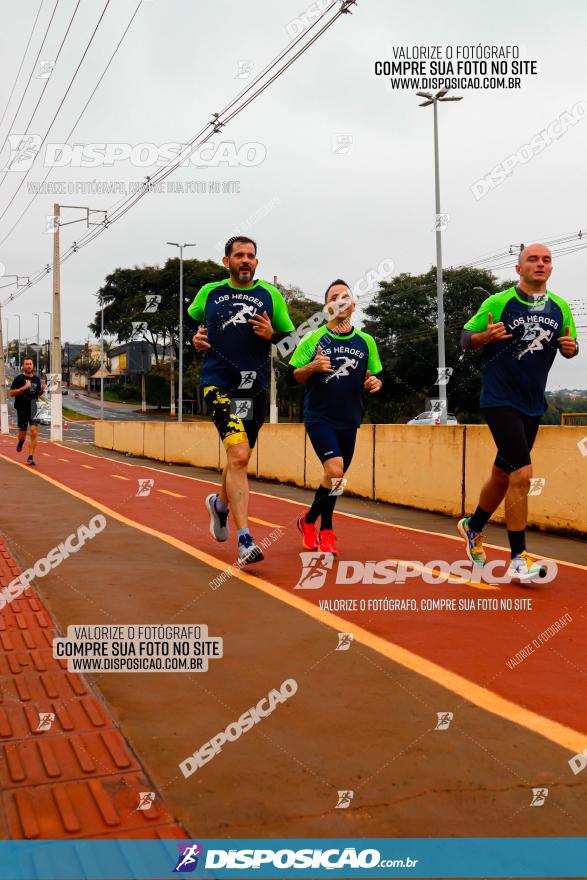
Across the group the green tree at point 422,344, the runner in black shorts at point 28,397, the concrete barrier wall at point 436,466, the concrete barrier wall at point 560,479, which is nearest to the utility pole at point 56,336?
the runner in black shorts at point 28,397

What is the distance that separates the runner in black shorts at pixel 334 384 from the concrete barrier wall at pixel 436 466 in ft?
8.12

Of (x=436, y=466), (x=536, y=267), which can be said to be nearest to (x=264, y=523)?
(x=436, y=466)

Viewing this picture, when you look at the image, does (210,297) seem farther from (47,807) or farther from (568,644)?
(47,807)

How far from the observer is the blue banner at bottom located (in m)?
1.97

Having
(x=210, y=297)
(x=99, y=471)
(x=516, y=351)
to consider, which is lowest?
(x=99, y=471)

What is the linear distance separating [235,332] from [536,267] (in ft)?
6.66

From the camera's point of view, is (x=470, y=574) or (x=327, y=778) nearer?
(x=327, y=778)

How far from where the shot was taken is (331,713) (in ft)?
9.72

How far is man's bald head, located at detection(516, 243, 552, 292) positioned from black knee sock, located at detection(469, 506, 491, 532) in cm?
150

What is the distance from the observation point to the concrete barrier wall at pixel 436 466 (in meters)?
7.94

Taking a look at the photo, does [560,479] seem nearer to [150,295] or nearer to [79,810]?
[79,810]

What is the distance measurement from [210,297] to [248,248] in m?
0.43

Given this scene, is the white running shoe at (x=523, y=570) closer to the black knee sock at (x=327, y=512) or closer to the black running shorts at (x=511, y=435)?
the black running shorts at (x=511, y=435)

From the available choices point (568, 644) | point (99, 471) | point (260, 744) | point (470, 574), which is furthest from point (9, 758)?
point (99, 471)
